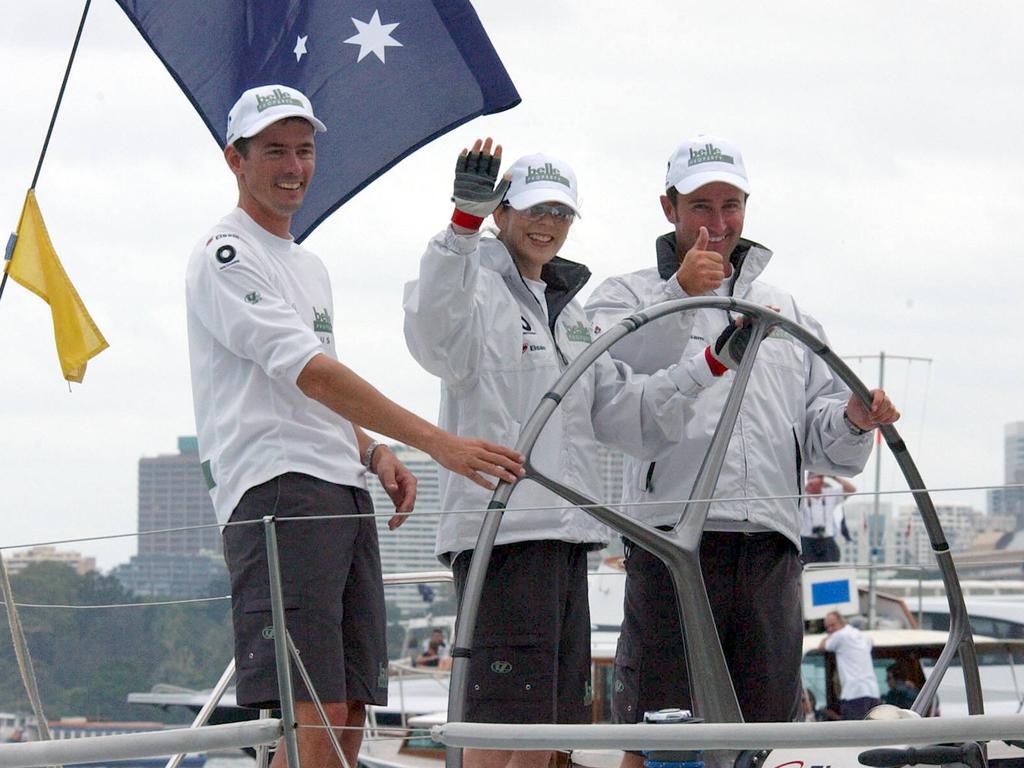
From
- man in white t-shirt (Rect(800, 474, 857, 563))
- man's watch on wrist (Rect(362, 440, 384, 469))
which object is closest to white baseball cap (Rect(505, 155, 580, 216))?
man's watch on wrist (Rect(362, 440, 384, 469))

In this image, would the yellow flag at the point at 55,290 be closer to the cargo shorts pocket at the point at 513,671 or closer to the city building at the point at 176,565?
the city building at the point at 176,565

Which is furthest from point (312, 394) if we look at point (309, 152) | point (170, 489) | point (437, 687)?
point (437, 687)

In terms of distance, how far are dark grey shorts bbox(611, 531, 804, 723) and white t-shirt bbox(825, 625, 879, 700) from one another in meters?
5.86

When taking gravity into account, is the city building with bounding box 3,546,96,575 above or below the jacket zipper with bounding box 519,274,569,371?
below

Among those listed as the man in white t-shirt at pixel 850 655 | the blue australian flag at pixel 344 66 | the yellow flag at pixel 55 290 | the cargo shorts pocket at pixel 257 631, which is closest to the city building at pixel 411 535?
the cargo shorts pocket at pixel 257 631

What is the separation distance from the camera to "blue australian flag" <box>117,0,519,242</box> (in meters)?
4.66

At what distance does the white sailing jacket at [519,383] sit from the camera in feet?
11.1

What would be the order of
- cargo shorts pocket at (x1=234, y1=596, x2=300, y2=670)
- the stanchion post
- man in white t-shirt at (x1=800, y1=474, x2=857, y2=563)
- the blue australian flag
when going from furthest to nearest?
man in white t-shirt at (x1=800, y1=474, x2=857, y2=563) < the blue australian flag < cargo shorts pocket at (x1=234, y1=596, x2=300, y2=670) < the stanchion post

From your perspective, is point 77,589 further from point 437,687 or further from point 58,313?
point 437,687

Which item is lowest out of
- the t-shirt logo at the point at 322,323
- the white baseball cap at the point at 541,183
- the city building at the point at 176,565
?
the city building at the point at 176,565

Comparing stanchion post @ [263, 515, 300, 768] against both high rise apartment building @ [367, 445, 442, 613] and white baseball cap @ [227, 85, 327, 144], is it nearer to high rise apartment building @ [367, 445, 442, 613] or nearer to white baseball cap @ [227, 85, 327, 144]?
high rise apartment building @ [367, 445, 442, 613]

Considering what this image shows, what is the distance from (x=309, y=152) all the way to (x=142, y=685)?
1.19 metres

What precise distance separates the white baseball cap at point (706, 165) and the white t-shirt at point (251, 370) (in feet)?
3.57

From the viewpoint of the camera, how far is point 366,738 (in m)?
3.09
